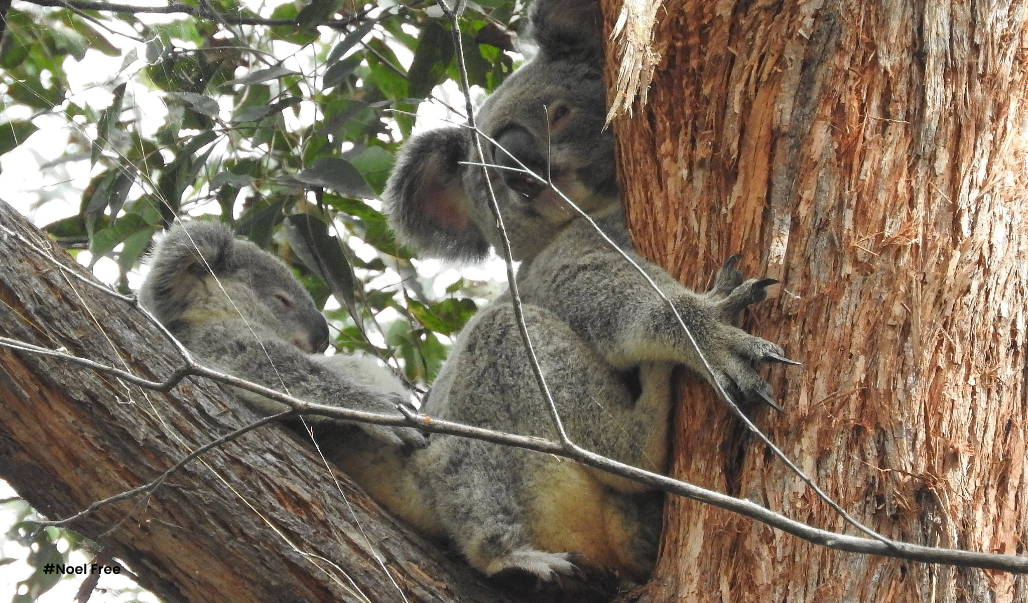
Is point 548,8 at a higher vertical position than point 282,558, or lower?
higher

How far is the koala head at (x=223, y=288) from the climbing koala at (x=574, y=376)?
565 millimetres

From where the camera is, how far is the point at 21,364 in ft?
6.72

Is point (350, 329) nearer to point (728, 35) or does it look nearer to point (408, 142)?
point (408, 142)

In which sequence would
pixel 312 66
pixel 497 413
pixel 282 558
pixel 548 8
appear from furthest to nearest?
pixel 312 66 → pixel 548 8 → pixel 497 413 → pixel 282 558

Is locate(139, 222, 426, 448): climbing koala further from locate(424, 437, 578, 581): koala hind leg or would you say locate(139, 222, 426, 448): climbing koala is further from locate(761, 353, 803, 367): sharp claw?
locate(761, 353, 803, 367): sharp claw

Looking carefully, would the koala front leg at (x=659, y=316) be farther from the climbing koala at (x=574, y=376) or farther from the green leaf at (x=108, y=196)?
the green leaf at (x=108, y=196)

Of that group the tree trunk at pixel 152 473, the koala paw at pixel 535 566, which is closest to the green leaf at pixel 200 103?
the tree trunk at pixel 152 473

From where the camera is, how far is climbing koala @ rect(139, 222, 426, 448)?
2586 millimetres

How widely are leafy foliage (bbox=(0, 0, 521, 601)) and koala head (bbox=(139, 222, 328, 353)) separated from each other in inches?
6.3

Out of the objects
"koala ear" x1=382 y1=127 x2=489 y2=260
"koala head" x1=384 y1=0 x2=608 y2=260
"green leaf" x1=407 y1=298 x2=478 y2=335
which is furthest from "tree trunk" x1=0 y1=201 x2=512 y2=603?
"green leaf" x1=407 y1=298 x2=478 y2=335

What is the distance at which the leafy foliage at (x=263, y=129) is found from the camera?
→ 3012 mm

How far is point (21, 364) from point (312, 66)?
218cm

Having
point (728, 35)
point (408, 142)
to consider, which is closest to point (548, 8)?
point (408, 142)

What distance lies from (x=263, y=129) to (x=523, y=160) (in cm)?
113
